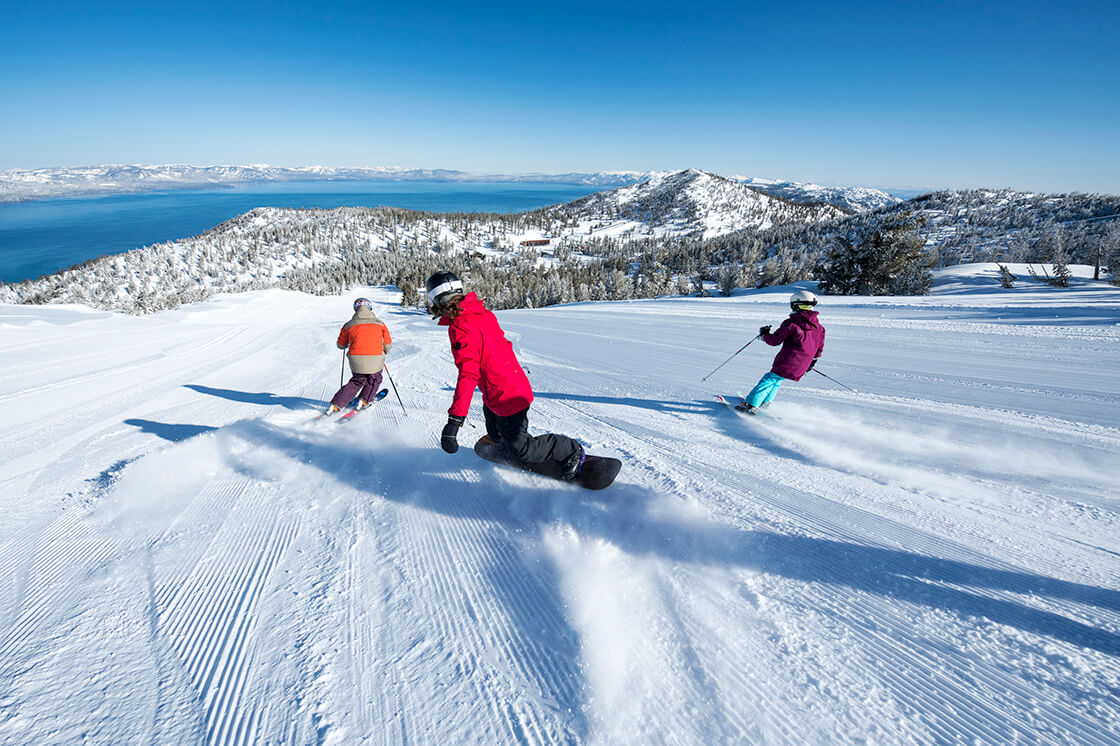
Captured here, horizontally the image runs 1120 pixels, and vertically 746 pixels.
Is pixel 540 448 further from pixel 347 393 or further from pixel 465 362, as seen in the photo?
pixel 347 393

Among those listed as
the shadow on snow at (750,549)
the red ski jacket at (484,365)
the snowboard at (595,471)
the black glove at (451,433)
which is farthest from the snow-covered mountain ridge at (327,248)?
the snowboard at (595,471)

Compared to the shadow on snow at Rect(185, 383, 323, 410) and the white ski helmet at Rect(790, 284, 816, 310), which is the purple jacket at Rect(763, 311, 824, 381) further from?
the shadow on snow at Rect(185, 383, 323, 410)

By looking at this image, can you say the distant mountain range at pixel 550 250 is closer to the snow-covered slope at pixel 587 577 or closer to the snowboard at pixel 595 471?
the snow-covered slope at pixel 587 577

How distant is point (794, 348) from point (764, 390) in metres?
0.61

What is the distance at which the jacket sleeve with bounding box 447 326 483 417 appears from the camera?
313 cm

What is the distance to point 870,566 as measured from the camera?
249 centimetres

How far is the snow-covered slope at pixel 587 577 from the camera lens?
5.78 ft

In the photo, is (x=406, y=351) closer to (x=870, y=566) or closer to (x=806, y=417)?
A: (x=806, y=417)

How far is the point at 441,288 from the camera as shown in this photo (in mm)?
3182

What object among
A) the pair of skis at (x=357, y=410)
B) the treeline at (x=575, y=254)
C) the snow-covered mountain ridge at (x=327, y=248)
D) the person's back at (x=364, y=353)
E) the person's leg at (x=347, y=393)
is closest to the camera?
the pair of skis at (x=357, y=410)

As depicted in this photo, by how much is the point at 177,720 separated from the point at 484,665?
128 centimetres

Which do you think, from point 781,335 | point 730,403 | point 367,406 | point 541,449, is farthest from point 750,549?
point 367,406

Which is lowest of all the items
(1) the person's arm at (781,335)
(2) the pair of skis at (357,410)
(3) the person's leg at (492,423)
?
(2) the pair of skis at (357,410)

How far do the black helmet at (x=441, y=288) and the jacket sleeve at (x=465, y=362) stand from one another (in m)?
0.25
